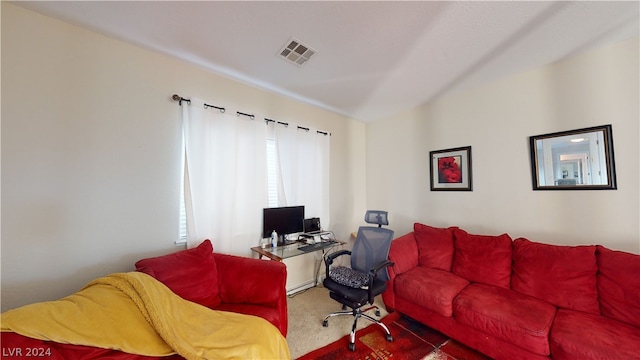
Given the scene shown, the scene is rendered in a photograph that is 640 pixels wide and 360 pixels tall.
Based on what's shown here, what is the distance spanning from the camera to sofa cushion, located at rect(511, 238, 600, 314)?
167 centimetres

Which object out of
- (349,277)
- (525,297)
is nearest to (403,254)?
(349,277)

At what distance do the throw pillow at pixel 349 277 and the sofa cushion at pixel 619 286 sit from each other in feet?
5.77

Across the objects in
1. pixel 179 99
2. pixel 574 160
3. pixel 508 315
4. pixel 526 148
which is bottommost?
pixel 508 315

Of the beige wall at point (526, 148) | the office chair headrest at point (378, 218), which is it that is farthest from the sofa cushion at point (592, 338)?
the office chair headrest at point (378, 218)

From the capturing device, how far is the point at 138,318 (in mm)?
1208

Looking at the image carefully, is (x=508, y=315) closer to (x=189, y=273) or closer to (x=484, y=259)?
(x=484, y=259)

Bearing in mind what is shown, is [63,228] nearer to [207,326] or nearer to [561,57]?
[207,326]

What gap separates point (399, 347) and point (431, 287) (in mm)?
589

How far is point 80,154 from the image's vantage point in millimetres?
1658

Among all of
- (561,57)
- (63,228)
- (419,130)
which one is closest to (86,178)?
(63,228)

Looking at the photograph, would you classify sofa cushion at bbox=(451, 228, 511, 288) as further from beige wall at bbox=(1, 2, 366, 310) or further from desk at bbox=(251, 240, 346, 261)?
beige wall at bbox=(1, 2, 366, 310)

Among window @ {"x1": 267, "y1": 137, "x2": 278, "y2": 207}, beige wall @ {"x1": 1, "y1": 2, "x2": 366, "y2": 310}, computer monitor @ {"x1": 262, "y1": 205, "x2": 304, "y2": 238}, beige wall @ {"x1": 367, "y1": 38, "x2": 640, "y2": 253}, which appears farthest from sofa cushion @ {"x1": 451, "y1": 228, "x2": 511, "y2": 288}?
beige wall @ {"x1": 1, "y1": 2, "x2": 366, "y2": 310}

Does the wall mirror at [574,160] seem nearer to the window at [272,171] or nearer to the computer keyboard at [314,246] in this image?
the computer keyboard at [314,246]

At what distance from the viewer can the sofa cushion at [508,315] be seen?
4.76ft
